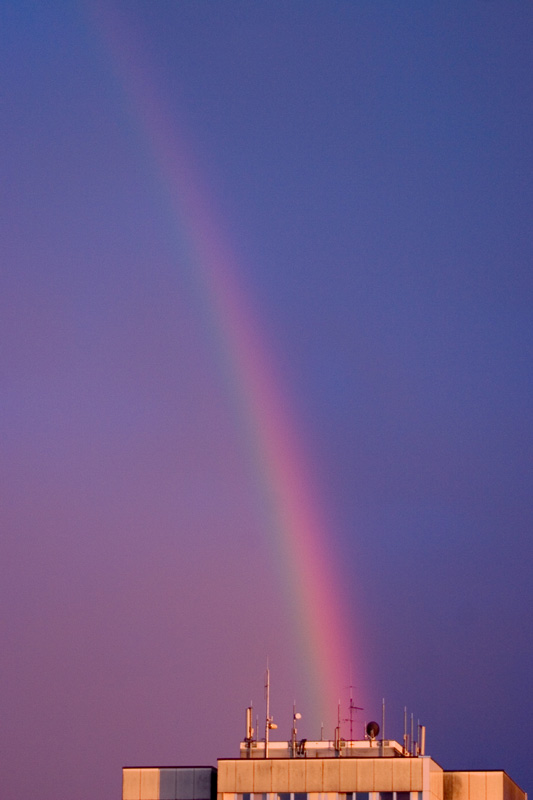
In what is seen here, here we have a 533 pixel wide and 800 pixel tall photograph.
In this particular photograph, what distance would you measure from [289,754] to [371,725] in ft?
15.9

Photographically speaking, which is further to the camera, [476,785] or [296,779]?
[476,785]

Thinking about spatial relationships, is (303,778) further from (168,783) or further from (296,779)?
(168,783)

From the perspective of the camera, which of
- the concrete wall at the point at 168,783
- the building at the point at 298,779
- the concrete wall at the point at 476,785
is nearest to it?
the building at the point at 298,779

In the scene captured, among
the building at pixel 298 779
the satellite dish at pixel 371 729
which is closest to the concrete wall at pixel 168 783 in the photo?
the building at pixel 298 779

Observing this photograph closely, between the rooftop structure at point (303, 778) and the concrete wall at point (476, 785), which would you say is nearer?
the rooftop structure at point (303, 778)

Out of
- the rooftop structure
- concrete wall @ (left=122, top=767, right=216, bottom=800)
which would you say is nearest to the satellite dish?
the rooftop structure

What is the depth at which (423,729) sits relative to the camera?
94.6 m

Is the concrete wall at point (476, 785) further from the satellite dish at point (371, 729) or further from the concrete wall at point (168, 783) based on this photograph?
the concrete wall at point (168, 783)

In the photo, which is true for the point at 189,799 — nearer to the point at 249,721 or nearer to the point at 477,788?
the point at 249,721

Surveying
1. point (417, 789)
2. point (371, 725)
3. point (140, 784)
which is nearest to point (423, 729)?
point (371, 725)

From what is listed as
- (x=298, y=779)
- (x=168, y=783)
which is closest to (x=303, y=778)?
(x=298, y=779)

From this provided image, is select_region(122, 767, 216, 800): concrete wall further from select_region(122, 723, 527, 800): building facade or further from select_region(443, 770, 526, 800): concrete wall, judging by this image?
select_region(443, 770, 526, 800): concrete wall

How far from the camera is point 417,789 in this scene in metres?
85.2

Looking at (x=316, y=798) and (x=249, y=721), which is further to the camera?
(x=249, y=721)
